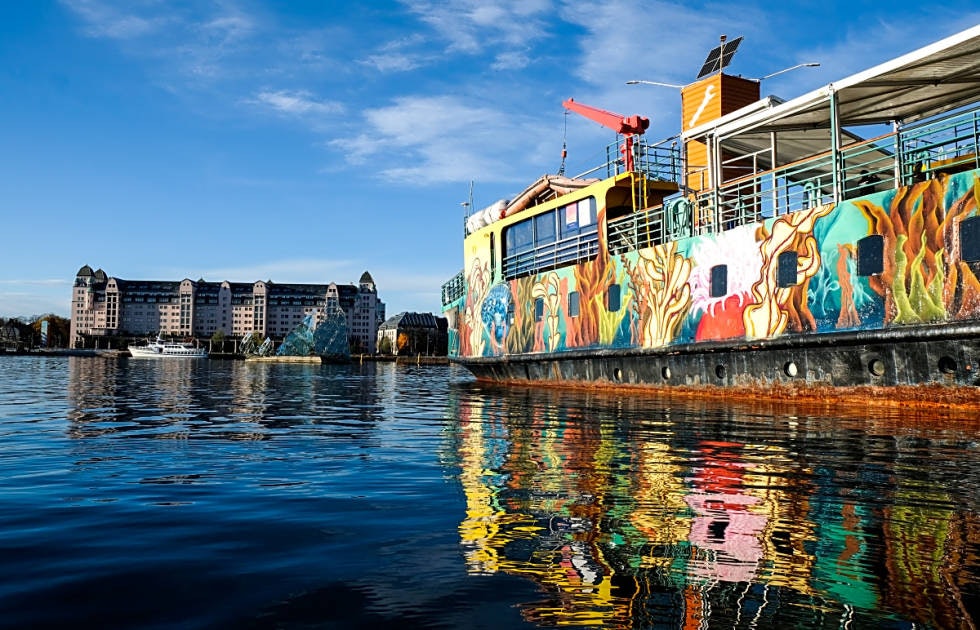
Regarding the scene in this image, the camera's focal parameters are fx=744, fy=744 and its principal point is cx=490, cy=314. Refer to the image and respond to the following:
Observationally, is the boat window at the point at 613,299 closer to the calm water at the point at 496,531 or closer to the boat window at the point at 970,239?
the boat window at the point at 970,239

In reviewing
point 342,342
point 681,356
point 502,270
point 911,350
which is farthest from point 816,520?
point 342,342

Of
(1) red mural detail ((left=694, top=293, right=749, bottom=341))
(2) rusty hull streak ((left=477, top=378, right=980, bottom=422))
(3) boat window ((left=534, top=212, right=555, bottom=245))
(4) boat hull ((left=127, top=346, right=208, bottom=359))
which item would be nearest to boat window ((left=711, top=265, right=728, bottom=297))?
(1) red mural detail ((left=694, top=293, right=749, bottom=341))

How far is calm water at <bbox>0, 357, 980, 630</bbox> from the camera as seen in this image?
9.96 ft

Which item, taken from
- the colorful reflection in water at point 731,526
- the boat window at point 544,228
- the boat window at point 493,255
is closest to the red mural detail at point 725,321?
the colorful reflection in water at point 731,526

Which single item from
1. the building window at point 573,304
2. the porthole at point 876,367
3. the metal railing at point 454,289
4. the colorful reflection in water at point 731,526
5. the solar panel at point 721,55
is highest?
the solar panel at point 721,55

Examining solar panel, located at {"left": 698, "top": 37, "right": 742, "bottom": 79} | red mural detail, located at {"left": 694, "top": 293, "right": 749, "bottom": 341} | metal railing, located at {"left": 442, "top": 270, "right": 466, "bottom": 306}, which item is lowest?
red mural detail, located at {"left": 694, "top": 293, "right": 749, "bottom": 341}

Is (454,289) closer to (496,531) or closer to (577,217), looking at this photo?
(577,217)

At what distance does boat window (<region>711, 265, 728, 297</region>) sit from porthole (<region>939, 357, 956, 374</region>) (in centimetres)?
478

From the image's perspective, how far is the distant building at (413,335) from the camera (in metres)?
150

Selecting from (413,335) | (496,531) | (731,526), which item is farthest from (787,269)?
(413,335)

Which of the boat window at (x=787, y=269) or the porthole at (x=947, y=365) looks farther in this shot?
the boat window at (x=787, y=269)

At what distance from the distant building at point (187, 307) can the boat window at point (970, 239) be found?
184060 millimetres

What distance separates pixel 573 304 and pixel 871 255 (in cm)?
886

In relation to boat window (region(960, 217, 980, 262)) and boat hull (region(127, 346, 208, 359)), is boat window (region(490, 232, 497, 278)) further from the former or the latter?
boat hull (region(127, 346, 208, 359))
